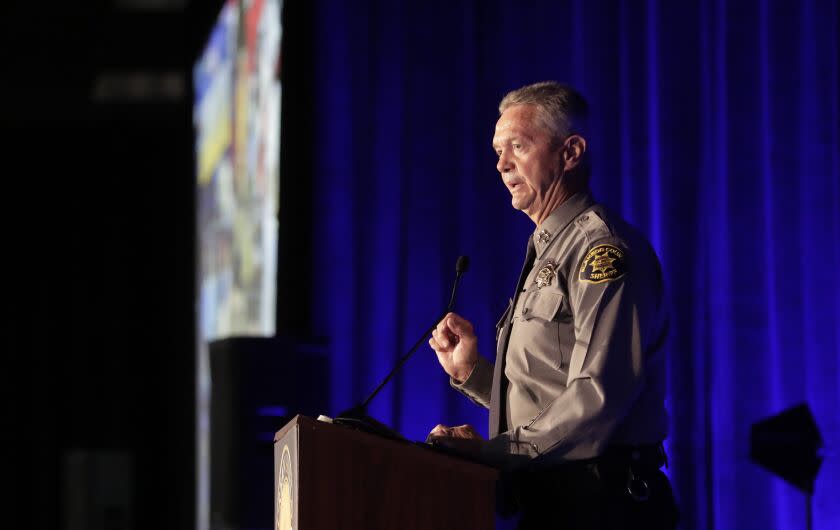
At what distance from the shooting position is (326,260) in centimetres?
440

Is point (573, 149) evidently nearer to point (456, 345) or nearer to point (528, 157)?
point (528, 157)

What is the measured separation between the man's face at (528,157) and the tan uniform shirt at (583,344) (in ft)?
0.22

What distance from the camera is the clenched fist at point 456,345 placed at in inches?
94.0

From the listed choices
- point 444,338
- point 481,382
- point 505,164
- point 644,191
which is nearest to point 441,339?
point 444,338

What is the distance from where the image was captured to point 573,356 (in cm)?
188

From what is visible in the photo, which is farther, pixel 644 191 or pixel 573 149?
pixel 644 191

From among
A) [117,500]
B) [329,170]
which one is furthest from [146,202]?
[329,170]

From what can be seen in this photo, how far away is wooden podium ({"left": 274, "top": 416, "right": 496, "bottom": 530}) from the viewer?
1.73 m

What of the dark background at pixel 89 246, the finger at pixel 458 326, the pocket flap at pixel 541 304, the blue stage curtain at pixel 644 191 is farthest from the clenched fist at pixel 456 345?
the dark background at pixel 89 246

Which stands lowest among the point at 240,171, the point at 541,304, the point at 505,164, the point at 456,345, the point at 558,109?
the point at 456,345

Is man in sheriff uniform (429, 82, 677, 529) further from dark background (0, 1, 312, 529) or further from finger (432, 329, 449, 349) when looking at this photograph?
dark background (0, 1, 312, 529)

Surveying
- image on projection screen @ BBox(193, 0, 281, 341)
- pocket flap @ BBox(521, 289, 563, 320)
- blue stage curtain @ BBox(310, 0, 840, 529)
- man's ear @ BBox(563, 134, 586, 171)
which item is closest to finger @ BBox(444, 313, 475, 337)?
pocket flap @ BBox(521, 289, 563, 320)

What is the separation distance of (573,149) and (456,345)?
21.1 inches

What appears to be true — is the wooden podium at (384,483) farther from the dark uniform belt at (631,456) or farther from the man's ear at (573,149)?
the man's ear at (573,149)
